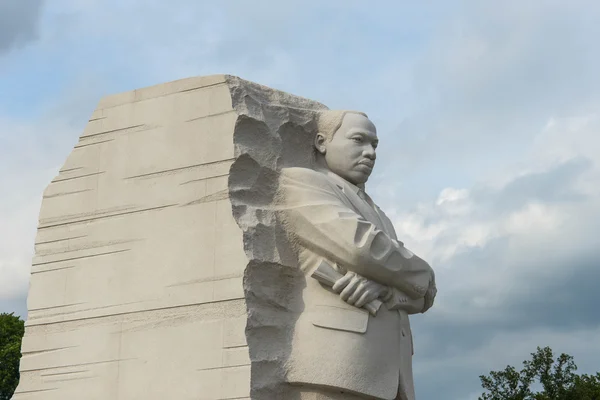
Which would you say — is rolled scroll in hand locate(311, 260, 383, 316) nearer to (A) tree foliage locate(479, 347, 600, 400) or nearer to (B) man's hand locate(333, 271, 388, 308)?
(B) man's hand locate(333, 271, 388, 308)

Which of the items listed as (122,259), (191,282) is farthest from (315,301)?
(122,259)

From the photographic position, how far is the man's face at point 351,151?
7449mm

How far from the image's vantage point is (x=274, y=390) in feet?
20.9

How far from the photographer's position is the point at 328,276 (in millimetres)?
Result: 6668

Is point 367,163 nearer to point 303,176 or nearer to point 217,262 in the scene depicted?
point 303,176

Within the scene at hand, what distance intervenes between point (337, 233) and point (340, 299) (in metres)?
0.48

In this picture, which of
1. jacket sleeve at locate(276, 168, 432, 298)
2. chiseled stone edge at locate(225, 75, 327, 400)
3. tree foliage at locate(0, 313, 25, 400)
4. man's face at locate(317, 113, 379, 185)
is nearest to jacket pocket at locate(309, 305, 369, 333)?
chiseled stone edge at locate(225, 75, 327, 400)

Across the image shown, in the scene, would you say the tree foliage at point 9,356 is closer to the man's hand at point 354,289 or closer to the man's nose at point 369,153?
the man's nose at point 369,153

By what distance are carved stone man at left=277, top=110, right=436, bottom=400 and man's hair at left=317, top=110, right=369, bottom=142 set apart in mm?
421

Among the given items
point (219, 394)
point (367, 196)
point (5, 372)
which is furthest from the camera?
point (5, 372)

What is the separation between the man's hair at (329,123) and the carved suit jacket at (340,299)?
0.47m

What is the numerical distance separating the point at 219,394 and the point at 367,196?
229 centimetres

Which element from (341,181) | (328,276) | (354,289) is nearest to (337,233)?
(328,276)

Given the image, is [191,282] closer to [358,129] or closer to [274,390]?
[274,390]
